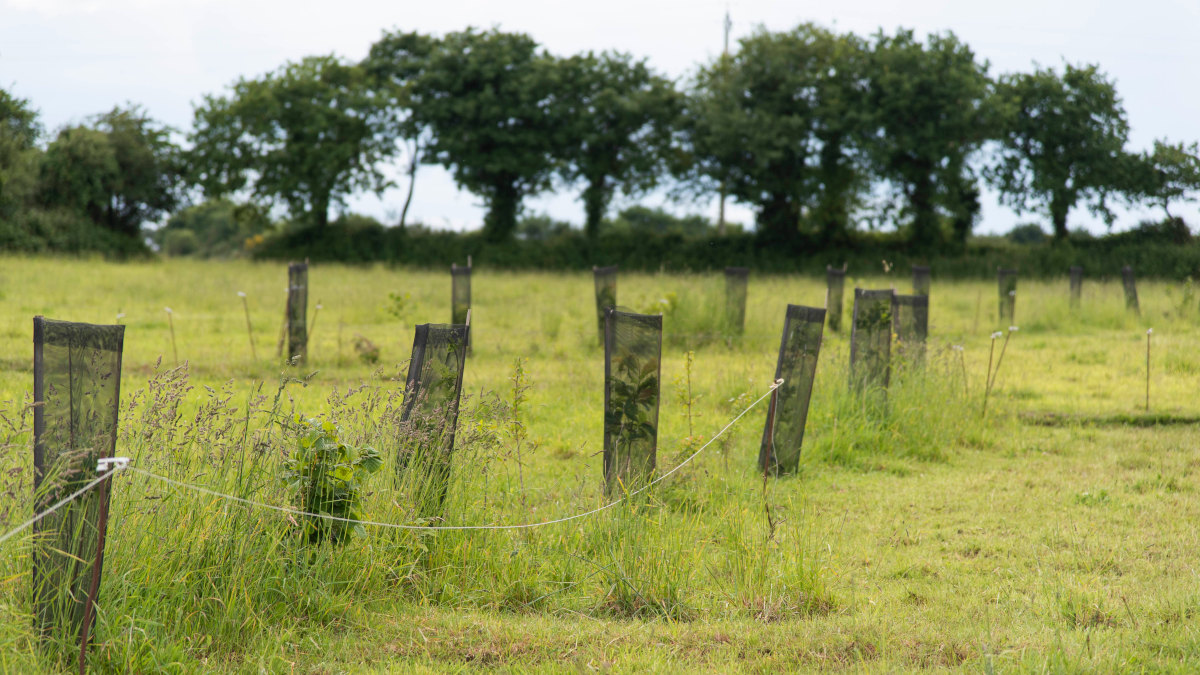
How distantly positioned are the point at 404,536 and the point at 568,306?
1322cm

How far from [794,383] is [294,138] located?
35.1 metres

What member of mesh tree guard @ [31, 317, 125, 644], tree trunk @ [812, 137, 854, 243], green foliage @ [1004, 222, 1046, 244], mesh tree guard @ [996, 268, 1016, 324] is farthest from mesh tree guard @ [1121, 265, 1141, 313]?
green foliage @ [1004, 222, 1046, 244]

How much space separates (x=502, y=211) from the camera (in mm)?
38500

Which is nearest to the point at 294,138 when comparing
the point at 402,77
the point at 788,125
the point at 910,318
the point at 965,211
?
the point at 402,77

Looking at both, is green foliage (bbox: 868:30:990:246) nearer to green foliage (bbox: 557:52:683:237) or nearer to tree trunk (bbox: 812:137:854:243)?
tree trunk (bbox: 812:137:854:243)

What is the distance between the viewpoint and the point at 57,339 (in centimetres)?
300

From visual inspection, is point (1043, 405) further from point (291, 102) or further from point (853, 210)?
point (291, 102)

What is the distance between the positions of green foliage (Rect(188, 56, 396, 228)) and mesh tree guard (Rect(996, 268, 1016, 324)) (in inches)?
1066

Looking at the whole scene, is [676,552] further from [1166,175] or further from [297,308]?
[1166,175]

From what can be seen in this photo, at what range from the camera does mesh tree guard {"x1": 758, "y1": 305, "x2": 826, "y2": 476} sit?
631 cm

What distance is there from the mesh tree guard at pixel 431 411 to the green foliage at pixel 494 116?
107ft

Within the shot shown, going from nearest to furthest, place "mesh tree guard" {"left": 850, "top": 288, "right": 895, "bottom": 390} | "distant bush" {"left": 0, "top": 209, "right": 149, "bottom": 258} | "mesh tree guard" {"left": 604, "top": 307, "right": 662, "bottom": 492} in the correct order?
"mesh tree guard" {"left": 604, "top": 307, "right": 662, "bottom": 492} < "mesh tree guard" {"left": 850, "top": 288, "right": 895, "bottom": 390} < "distant bush" {"left": 0, "top": 209, "right": 149, "bottom": 258}

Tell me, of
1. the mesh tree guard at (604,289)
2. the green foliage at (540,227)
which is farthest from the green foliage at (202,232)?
the mesh tree guard at (604,289)

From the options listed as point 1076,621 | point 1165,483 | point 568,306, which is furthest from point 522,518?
point 568,306
